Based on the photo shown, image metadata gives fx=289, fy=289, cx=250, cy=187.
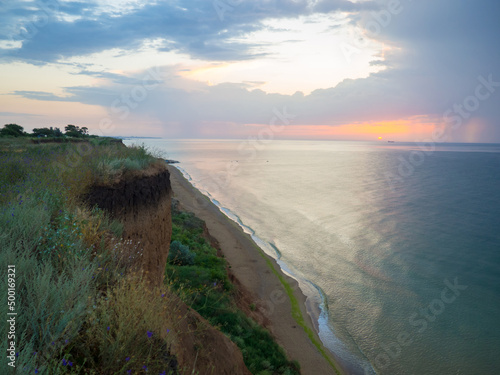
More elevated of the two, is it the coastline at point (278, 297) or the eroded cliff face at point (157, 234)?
the eroded cliff face at point (157, 234)

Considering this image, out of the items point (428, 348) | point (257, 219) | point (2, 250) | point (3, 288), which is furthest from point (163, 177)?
point (257, 219)

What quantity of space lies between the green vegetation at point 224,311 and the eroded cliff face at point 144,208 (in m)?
1.01

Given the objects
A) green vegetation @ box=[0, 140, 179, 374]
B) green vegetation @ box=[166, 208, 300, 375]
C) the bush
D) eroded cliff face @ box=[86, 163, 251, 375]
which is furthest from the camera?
the bush

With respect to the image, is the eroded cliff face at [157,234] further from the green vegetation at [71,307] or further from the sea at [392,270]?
the sea at [392,270]

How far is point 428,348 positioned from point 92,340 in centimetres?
1757

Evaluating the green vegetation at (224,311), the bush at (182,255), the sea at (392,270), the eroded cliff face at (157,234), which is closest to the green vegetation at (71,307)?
the eroded cliff face at (157,234)

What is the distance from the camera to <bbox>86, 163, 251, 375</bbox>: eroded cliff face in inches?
261

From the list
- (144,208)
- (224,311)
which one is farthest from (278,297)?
(144,208)

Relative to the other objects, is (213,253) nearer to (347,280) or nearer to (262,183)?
(347,280)

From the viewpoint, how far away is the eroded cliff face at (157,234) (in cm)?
663

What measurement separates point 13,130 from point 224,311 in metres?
31.2

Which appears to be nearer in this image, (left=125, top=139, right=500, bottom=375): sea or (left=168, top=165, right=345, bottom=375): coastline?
(left=168, top=165, right=345, bottom=375): coastline

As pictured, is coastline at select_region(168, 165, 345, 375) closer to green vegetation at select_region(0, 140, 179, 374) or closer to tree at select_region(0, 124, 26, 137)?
green vegetation at select_region(0, 140, 179, 374)

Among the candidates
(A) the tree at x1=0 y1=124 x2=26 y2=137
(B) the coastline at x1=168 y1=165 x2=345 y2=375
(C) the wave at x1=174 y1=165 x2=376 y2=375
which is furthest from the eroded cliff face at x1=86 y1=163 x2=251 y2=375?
(A) the tree at x1=0 y1=124 x2=26 y2=137
